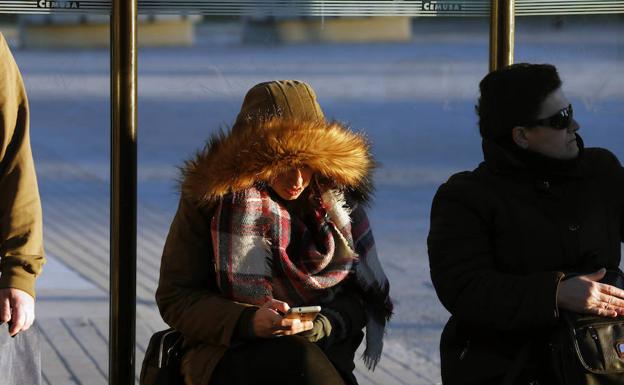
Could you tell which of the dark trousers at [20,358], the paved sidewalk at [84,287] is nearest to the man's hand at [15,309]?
the dark trousers at [20,358]

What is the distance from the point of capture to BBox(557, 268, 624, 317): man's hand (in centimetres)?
296

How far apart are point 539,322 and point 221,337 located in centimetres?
82

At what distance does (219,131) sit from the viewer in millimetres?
3363

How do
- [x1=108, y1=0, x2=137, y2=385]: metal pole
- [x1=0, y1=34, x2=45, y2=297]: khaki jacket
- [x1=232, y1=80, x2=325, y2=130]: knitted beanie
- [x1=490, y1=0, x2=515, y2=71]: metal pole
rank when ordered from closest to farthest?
[x1=0, y1=34, x2=45, y2=297]: khaki jacket
[x1=232, y1=80, x2=325, y2=130]: knitted beanie
[x1=108, y1=0, x2=137, y2=385]: metal pole
[x1=490, y1=0, x2=515, y2=71]: metal pole

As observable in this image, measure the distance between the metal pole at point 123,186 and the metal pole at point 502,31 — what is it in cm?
117

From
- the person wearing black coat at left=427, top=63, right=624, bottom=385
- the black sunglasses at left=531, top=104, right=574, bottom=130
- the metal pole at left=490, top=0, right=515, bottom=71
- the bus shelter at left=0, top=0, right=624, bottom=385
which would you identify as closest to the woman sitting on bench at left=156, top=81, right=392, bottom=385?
the person wearing black coat at left=427, top=63, right=624, bottom=385

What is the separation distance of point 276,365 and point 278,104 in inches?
28.6

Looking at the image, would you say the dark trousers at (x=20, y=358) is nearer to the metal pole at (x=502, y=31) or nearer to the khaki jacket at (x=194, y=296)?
the khaki jacket at (x=194, y=296)

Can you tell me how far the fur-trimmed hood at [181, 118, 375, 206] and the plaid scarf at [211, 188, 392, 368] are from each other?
0.06m

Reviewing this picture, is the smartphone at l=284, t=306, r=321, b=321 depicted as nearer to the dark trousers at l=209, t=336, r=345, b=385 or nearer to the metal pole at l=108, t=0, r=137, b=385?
the dark trousers at l=209, t=336, r=345, b=385

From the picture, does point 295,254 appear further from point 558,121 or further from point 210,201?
point 558,121

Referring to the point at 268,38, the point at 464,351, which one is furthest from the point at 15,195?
the point at 464,351

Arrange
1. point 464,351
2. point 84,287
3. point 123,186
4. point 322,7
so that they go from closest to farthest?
point 464,351
point 123,186
point 322,7
point 84,287

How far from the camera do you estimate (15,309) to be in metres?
2.97
